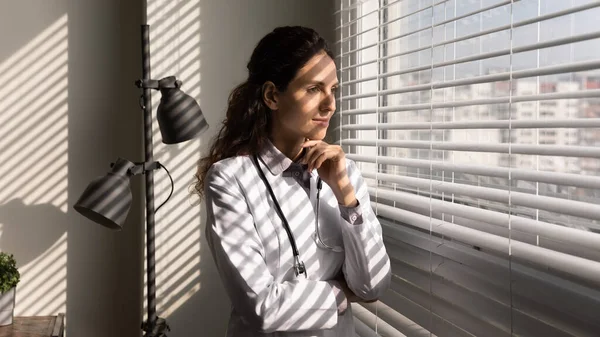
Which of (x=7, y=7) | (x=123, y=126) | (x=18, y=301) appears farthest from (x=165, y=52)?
(x=18, y=301)

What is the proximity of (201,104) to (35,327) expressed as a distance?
1.01 metres

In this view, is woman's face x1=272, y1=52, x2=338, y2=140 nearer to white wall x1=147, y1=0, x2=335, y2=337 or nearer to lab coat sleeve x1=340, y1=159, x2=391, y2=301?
lab coat sleeve x1=340, y1=159, x2=391, y2=301

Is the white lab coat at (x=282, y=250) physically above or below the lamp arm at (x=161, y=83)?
below

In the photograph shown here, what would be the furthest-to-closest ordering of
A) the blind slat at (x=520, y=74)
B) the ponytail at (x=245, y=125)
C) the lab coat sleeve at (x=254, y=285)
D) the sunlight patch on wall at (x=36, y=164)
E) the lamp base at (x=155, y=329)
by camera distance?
the sunlight patch on wall at (x=36, y=164) < the lamp base at (x=155, y=329) < the ponytail at (x=245, y=125) < the lab coat sleeve at (x=254, y=285) < the blind slat at (x=520, y=74)

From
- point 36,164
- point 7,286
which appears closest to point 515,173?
point 7,286

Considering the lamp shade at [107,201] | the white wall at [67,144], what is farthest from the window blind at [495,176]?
the white wall at [67,144]

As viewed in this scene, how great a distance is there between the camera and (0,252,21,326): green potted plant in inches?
107

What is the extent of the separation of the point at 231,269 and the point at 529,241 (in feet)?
2.23

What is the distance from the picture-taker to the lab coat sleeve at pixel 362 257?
73.7 inches

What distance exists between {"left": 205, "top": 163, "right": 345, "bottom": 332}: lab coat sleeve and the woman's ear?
25cm

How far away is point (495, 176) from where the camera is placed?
1.60 metres

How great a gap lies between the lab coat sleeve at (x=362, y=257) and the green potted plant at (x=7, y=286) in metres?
1.40

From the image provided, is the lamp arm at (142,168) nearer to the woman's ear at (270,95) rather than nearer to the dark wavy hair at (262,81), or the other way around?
the dark wavy hair at (262,81)

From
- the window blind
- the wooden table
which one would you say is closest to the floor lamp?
the wooden table
